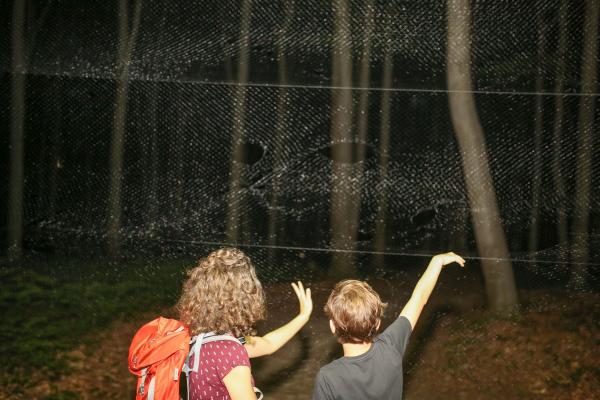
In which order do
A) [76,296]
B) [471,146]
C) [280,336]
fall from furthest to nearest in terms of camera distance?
[76,296] → [471,146] → [280,336]

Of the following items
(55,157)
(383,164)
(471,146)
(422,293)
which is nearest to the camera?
(422,293)

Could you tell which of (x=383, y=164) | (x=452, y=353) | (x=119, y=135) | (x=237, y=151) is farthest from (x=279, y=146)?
(x=452, y=353)

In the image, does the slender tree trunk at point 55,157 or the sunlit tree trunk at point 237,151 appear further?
the slender tree trunk at point 55,157

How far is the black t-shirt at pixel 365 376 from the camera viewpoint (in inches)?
79.9

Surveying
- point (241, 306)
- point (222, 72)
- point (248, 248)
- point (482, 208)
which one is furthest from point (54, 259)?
point (482, 208)

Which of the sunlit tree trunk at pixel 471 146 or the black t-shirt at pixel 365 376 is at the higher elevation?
the sunlit tree trunk at pixel 471 146

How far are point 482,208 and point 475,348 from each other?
1.37 meters

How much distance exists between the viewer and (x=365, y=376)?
2.05 meters

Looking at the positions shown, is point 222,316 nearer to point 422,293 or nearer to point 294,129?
point 422,293

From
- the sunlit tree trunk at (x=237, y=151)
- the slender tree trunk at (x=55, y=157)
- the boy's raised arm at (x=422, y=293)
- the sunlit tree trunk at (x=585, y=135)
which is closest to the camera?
the boy's raised arm at (x=422, y=293)

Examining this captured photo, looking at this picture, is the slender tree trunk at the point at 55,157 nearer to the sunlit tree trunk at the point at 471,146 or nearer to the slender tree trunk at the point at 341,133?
the slender tree trunk at the point at 341,133


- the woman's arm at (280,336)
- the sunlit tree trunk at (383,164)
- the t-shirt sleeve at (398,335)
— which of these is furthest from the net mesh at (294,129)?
the t-shirt sleeve at (398,335)

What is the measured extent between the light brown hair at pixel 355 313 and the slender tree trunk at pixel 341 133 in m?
3.03

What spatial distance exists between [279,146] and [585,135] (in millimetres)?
2948
